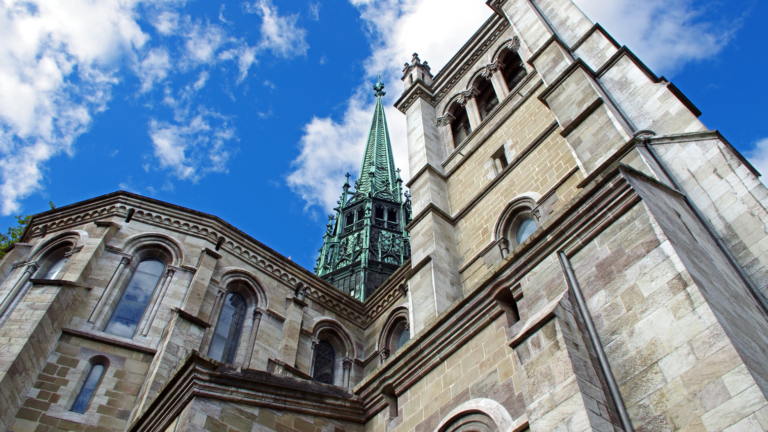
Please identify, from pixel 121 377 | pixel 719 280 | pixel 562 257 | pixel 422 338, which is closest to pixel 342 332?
pixel 121 377

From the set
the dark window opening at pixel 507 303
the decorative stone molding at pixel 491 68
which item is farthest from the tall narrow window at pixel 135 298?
the decorative stone molding at pixel 491 68

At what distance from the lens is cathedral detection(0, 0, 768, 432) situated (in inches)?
202

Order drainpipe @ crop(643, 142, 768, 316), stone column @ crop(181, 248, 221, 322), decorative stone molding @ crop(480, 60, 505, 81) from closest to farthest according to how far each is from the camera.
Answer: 1. drainpipe @ crop(643, 142, 768, 316)
2. stone column @ crop(181, 248, 221, 322)
3. decorative stone molding @ crop(480, 60, 505, 81)

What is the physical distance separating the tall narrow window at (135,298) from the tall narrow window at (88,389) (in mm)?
985

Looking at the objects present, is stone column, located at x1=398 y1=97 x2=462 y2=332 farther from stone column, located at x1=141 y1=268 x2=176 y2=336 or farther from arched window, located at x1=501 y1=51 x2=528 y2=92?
stone column, located at x1=141 y1=268 x2=176 y2=336

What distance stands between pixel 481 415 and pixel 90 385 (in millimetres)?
8481

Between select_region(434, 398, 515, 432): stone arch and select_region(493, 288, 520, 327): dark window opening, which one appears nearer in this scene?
select_region(434, 398, 515, 432): stone arch

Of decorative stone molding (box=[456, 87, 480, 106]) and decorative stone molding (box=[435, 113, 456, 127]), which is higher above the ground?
decorative stone molding (box=[456, 87, 480, 106])

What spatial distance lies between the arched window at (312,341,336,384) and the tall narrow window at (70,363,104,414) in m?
5.43

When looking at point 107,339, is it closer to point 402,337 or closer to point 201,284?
point 201,284

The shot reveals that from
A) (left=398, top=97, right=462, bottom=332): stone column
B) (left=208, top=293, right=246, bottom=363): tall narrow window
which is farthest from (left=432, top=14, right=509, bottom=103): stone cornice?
(left=208, top=293, right=246, bottom=363): tall narrow window

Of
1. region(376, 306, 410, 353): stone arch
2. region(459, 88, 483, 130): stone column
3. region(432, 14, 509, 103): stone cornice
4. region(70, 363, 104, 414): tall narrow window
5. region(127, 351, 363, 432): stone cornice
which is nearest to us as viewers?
region(127, 351, 363, 432): stone cornice

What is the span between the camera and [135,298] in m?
13.5

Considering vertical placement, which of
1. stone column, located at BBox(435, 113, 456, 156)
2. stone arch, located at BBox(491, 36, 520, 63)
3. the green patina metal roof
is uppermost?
the green patina metal roof
